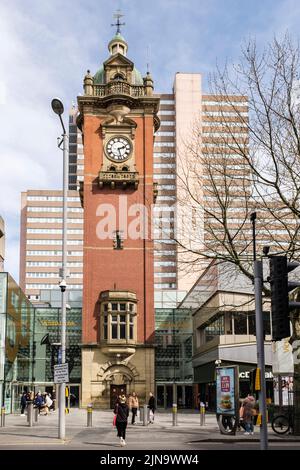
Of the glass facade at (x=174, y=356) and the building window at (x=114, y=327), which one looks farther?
the glass facade at (x=174, y=356)

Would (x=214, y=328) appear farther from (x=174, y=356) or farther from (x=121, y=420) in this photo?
(x=121, y=420)

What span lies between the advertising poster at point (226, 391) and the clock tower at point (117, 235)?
24318 mm

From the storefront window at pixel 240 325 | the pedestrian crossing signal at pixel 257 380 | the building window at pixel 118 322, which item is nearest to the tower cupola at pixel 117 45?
the building window at pixel 118 322

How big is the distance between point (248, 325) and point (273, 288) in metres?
34.9

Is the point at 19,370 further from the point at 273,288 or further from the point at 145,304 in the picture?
the point at 273,288

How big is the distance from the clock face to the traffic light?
45.4 m

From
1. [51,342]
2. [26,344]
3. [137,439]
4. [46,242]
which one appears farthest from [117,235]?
[46,242]

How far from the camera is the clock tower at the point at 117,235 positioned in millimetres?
52469

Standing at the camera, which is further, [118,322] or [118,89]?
[118,89]

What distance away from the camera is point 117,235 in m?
54.8

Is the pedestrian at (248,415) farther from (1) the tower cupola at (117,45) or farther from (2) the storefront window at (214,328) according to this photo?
(1) the tower cupola at (117,45)

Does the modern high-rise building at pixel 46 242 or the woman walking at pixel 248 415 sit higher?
the modern high-rise building at pixel 46 242

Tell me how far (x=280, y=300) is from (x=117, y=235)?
43317mm

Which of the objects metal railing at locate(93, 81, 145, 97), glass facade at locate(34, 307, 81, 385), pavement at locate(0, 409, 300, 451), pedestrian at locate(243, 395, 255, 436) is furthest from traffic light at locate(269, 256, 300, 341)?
glass facade at locate(34, 307, 81, 385)
